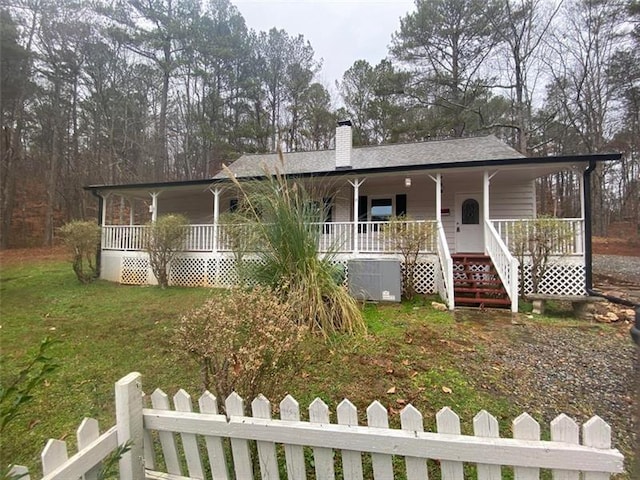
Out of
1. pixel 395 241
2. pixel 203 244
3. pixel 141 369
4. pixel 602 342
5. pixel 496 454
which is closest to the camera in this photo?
pixel 496 454

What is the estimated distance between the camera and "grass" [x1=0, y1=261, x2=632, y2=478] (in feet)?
9.10

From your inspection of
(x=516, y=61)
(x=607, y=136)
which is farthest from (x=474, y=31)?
(x=607, y=136)

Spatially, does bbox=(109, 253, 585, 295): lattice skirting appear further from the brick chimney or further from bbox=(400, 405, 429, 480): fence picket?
bbox=(400, 405, 429, 480): fence picket

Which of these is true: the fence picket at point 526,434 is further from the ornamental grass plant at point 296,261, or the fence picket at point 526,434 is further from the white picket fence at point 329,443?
the ornamental grass plant at point 296,261

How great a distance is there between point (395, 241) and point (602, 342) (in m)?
4.03

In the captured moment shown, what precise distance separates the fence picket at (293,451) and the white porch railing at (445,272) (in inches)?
214

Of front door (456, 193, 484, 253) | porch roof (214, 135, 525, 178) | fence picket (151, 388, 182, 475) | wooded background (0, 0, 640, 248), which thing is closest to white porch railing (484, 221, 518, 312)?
front door (456, 193, 484, 253)

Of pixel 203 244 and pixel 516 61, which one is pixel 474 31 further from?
pixel 203 244

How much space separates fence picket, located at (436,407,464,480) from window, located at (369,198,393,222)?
9.59 m

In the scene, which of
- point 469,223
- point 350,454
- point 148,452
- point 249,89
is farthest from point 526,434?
point 249,89

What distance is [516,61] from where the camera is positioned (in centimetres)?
1695

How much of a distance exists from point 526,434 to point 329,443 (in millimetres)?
812

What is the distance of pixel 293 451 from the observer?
1.54 metres

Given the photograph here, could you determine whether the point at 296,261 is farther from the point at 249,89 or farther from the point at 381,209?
the point at 249,89
